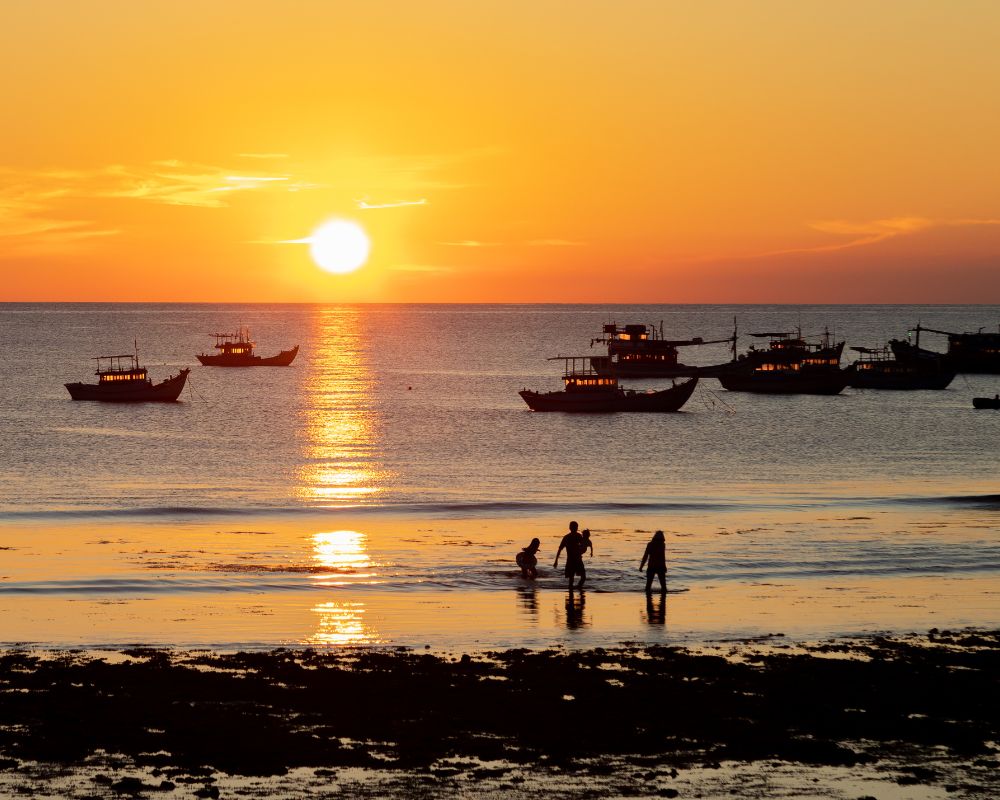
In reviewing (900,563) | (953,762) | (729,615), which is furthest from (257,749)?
(900,563)

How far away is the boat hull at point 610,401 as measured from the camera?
115 m

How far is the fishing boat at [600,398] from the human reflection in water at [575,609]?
7938cm

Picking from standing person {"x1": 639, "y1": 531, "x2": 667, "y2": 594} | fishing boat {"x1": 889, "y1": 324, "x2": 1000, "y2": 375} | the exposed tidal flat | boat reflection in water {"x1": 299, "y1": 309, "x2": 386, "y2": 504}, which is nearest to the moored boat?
fishing boat {"x1": 889, "y1": 324, "x2": 1000, "y2": 375}

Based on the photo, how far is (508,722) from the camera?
21.9 m

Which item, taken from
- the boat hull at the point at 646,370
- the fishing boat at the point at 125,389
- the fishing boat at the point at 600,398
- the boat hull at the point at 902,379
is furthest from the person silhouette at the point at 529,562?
the boat hull at the point at 646,370

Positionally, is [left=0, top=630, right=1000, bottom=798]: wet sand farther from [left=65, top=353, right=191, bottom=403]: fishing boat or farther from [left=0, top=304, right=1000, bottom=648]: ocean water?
[left=65, top=353, right=191, bottom=403]: fishing boat

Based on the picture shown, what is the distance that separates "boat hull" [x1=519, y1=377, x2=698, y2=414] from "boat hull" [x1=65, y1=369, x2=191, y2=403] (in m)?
34.3

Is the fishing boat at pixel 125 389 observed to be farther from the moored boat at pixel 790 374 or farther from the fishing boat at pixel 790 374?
the fishing boat at pixel 790 374

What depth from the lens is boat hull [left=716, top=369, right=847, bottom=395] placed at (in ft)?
456

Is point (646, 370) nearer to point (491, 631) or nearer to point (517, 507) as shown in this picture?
point (517, 507)

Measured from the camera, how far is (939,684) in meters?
24.5

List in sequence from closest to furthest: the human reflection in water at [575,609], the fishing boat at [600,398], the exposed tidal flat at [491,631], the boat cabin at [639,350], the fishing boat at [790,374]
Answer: the exposed tidal flat at [491,631] → the human reflection in water at [575,609] → the fishing boat at [600,398] → the fishing boat at [790,374] → the boat cabin at [639,350]

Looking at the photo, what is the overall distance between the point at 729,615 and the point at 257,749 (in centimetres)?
1491

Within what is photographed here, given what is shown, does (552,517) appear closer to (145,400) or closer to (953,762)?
(953,762)
